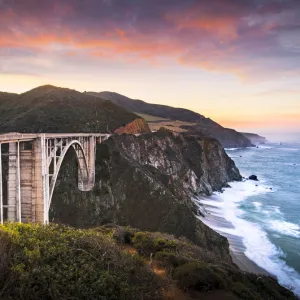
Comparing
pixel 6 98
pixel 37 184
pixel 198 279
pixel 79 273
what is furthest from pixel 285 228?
pixel 6 98

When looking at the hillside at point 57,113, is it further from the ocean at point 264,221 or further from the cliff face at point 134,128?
the ocean at point 264,221

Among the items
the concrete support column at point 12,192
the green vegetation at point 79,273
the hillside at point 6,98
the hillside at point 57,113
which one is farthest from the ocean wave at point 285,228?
the hillside at point 6,98

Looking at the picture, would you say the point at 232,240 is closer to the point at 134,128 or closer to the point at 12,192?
the point at 12,192

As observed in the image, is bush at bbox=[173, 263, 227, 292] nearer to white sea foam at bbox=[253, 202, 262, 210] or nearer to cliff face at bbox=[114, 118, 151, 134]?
white sea foam at bbox=[253, 202, 262, 210]

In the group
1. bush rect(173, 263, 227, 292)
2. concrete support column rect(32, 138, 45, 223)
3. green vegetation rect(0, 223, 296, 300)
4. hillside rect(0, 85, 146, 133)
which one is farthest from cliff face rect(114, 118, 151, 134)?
green vegetation rect(0, 223, 296, 300)

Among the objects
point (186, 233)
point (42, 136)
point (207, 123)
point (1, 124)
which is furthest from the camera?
point (207, 123)

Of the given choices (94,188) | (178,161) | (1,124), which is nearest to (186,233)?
(94,188)

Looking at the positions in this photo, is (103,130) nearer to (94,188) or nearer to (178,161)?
(178,161)
